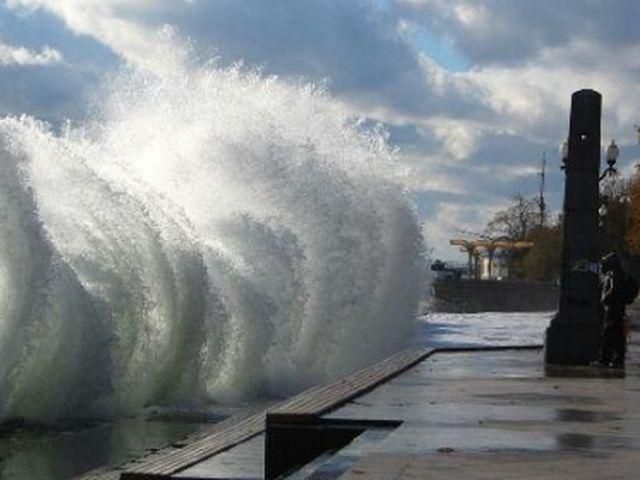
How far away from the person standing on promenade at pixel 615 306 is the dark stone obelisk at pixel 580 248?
0.18 meters

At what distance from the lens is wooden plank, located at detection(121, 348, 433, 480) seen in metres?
9.04

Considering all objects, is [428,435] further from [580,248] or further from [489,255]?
[489,255]

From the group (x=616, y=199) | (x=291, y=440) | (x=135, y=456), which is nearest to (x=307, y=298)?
(x=135, y=456)

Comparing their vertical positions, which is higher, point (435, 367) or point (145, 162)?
point (145, 162)

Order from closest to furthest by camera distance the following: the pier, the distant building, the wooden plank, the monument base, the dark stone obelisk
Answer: the pier → the wooden plank → the dark stone obelisk → the monument base → the distant building

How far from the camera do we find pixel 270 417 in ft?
29.8

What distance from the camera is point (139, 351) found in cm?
2020

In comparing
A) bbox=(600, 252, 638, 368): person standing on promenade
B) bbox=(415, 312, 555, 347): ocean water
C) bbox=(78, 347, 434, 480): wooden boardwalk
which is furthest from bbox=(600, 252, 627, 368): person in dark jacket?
bbox=(415, 312, 555, 347): ocean water

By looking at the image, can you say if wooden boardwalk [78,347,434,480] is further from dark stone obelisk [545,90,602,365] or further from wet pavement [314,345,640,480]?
dark stone obelisk [545,90,602,365]

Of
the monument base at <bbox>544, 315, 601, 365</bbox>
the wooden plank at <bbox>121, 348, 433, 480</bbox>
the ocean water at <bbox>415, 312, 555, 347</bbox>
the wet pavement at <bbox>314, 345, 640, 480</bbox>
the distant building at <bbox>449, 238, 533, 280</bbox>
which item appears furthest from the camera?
the distant building at <bbox>449, 238, 533, 280</bbox>

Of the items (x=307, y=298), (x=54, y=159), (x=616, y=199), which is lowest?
(x=307, y=298)

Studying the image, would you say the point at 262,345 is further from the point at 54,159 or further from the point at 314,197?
the point at 314,197

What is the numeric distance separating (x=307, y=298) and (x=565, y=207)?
1137 cm

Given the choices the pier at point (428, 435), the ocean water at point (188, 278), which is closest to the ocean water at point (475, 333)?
the ocean water at point (188, 278)
